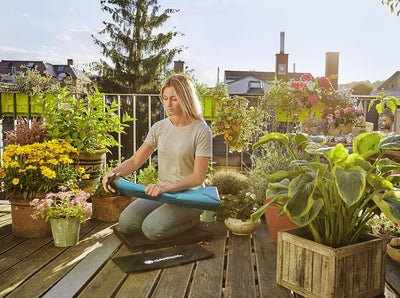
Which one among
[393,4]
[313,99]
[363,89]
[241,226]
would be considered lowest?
[241,226]

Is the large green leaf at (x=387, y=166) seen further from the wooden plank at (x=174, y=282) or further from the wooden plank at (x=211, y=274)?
the wooden plank at (x=174, y=282)

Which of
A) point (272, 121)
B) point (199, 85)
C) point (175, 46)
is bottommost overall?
point (272, 121)

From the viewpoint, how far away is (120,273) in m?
1.86

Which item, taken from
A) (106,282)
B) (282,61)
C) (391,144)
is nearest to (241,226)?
(106,282)

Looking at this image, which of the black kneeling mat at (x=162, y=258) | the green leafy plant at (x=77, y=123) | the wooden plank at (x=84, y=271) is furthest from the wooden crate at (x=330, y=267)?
the green leafy plant at (x=77, y=123)

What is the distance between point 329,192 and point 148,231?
120cm

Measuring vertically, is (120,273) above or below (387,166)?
below

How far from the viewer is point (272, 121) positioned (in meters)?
3.55

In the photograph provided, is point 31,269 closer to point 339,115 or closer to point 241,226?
point 241,226

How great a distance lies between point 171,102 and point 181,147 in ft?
1.05

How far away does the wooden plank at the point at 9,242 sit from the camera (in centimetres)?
224

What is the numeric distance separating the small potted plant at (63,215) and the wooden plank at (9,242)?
9.3 inches

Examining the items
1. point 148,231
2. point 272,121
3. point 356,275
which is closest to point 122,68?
point 272,121

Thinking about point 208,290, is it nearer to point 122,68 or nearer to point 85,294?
point 85,294
